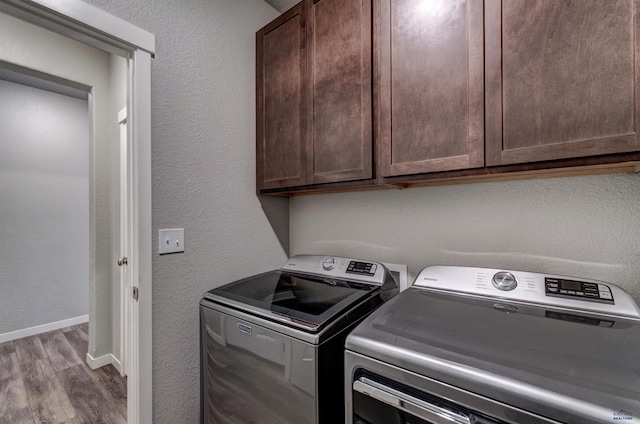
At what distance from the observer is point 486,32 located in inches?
38.8

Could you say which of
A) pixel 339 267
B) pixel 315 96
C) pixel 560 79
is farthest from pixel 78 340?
pixel 560 79

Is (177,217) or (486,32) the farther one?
(177,217)

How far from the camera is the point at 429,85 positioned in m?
1.11

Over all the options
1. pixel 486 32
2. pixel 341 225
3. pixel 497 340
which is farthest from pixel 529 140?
pixel 341 225

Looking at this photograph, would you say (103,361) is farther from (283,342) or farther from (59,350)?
(283,342)

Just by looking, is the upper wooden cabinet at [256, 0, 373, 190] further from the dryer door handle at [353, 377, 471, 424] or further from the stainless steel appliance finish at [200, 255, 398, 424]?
Answer: the dryer door handle at [353, 377, 471, 424]

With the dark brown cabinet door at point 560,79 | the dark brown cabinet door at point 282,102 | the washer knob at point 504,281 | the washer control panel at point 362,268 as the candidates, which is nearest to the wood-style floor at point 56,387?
the washer control panel at point 362,268

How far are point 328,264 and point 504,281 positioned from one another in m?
0.84

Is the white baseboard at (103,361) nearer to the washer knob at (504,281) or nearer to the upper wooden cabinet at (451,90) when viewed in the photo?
the upper wooden cabinet at (451,90)

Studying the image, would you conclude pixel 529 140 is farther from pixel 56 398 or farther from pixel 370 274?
pixel 56 398

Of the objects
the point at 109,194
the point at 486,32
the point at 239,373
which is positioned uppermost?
the point at 486,32

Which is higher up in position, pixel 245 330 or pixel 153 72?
pixel 153 72

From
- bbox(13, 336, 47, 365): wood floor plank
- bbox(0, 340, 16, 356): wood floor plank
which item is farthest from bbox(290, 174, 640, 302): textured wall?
bbox(0, 340, 16, 356): wood floor plank

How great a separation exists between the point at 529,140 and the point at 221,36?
1559 mm
